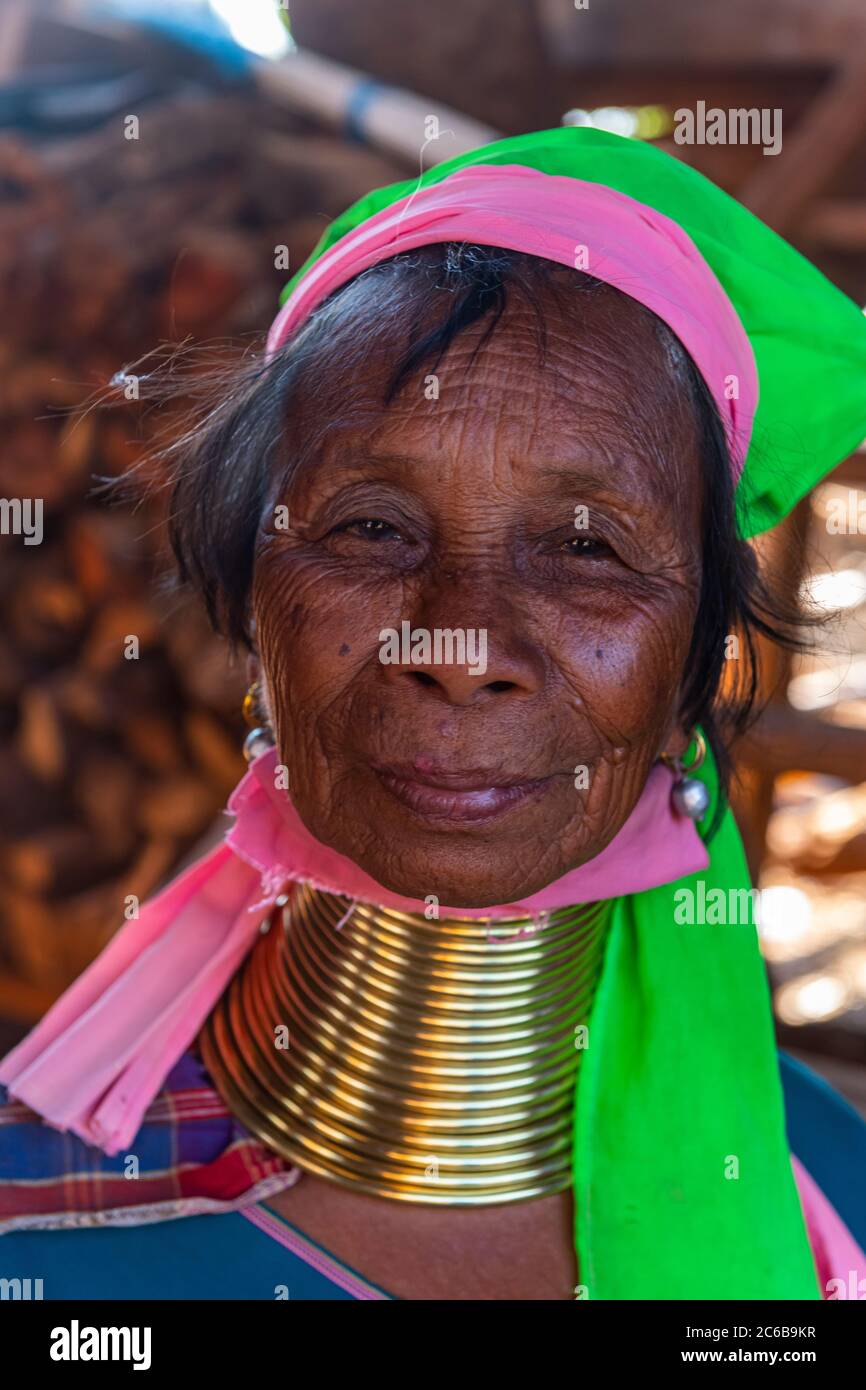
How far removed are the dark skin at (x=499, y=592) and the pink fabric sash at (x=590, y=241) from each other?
0.12 feet

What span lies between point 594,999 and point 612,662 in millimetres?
455

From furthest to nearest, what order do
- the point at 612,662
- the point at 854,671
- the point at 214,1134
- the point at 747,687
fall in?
the point at 854,671, the point at 747,687, the point at 214,1134, the point at 612,662

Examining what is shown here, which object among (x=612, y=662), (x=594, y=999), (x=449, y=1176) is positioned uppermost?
(x=612, y=662)

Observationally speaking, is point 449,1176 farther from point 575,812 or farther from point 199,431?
point 199,431

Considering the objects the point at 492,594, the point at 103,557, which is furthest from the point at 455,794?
the point at 103,557

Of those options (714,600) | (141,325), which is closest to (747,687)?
(714,600)

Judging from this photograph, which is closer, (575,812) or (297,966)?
(575,812)

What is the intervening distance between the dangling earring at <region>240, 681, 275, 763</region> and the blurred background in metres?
1.75

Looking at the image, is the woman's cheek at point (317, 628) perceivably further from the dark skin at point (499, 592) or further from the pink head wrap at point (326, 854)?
the pink head wrap at point (326, 854)

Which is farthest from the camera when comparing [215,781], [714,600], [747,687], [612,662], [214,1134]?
[215,781]

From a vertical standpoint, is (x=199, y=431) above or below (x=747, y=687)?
above

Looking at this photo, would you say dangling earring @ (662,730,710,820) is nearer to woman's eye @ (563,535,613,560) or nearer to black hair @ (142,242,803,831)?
black hair @ (142,242,803,831)

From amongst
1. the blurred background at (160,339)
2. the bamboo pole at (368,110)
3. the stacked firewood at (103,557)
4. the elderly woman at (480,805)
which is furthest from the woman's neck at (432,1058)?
the bamboo pole at (368,110)
